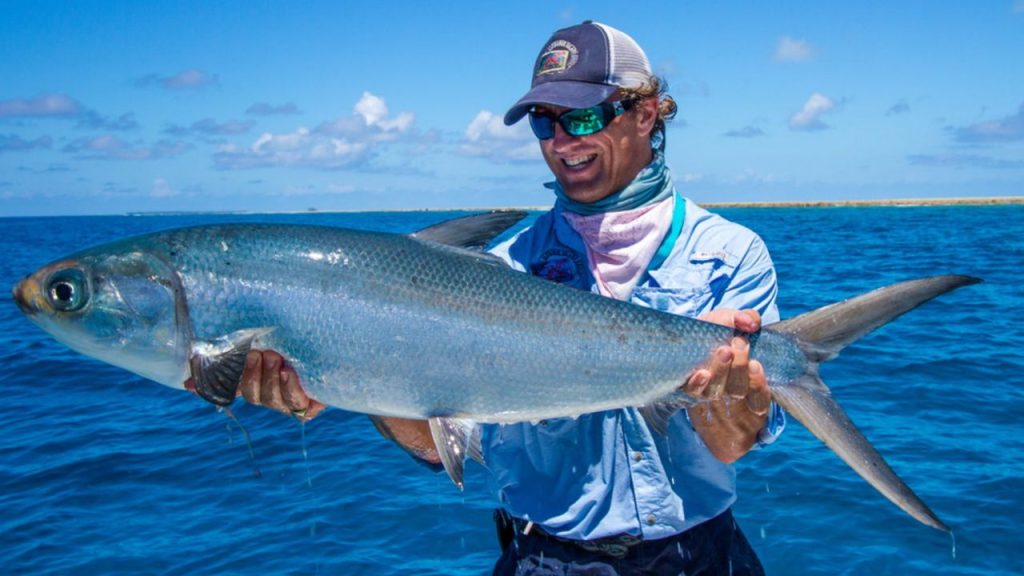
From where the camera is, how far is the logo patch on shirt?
3641 mm

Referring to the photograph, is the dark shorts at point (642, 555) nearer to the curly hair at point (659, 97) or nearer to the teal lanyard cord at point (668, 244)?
the teal lanyard cord at point (668, 244)

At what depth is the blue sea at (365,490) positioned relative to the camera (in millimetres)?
6980

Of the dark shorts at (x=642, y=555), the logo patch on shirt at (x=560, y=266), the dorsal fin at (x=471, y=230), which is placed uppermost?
the dorsal fin at (x=471, y=230)

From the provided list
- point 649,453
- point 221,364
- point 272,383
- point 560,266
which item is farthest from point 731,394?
point 221,364

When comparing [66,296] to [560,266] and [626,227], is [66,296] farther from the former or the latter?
[626,227]

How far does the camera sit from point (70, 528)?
7.67 meters

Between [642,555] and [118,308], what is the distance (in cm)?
235

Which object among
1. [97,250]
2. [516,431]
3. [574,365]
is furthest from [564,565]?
[97,250]

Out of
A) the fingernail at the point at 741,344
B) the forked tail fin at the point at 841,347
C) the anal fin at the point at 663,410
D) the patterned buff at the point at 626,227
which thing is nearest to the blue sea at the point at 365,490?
the patterned buff at the point at 626,227

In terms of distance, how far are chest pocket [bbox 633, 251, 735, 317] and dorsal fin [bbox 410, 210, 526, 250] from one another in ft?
2.18

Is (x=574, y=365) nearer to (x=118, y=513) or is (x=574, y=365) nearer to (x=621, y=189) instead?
(x=621, y=189)

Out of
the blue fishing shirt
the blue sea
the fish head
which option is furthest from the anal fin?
the blue sea

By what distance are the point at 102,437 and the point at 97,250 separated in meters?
8.13

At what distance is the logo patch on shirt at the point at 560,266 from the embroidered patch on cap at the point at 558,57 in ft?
2.66
